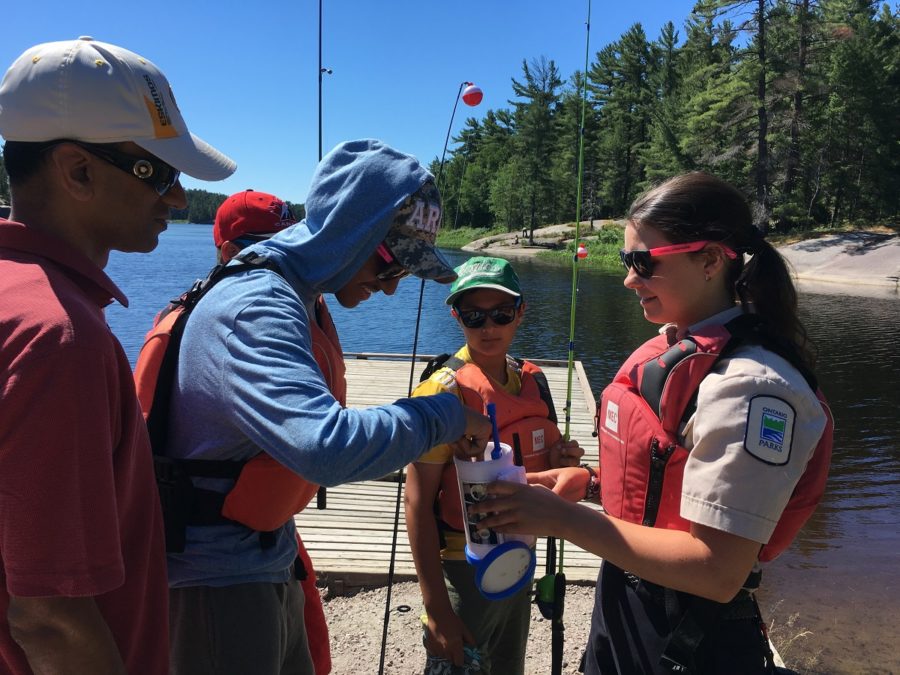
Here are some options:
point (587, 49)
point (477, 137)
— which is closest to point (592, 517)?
point (587, 49)

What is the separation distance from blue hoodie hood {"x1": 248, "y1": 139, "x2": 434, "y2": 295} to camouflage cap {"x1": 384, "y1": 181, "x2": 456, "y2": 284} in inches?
2.0

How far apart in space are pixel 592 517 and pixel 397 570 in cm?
321

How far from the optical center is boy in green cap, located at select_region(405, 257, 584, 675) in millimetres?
2307

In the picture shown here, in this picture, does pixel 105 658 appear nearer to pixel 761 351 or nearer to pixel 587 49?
pixel 761 351

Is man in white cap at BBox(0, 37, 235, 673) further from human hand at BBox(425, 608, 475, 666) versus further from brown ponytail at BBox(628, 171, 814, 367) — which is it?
brown ponytail at BBox(628, 171, 814, 367)

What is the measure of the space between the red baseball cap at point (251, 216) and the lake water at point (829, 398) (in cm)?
487

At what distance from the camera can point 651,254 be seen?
5.86 ft

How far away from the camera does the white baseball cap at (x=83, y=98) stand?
1.26 meters

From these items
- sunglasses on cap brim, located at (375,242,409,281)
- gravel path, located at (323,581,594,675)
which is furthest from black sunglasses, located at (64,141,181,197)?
gravel path, located at (323,581,594,675)

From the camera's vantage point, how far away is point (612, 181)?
54969 millimetres

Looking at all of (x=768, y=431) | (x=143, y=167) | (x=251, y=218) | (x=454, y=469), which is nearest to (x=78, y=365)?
(x=143, y=167)

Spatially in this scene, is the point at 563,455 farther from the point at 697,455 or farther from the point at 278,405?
the point at 278,405

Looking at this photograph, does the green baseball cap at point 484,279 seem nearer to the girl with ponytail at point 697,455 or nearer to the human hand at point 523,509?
the girl with ponytail at point 697,455

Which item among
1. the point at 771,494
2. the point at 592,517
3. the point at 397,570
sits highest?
the point at 771,494
